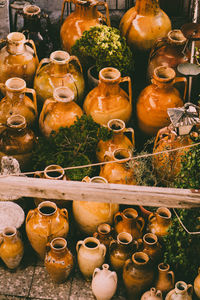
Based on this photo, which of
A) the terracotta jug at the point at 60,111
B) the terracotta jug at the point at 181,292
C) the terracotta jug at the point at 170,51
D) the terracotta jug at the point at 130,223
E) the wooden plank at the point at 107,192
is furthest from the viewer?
the terracotta jug at the point at 170,51

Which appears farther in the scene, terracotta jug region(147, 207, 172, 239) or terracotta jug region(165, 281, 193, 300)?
terracotta jug region(147, 207, 172, 239)

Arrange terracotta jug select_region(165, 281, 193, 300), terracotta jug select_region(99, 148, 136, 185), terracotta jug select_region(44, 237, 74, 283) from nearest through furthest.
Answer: terracotta jug select_region(165, 281, 193, 300), terracotta jug select_region(44, 237, 74, 283), terracotta jug select_region(99, 148, 136, 185)

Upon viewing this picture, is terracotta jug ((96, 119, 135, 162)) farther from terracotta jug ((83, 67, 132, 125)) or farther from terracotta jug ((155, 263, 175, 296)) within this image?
terracotta jug ((155, 263, 175, 296))

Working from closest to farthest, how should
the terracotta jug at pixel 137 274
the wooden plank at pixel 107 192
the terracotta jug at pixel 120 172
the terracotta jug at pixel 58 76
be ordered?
the wooden plank at pixel 107 192 < the terracotta jug at pixel 137 274 < the terracotta jug at pixel 120 172 < the terracotta jug at pixel 58 76

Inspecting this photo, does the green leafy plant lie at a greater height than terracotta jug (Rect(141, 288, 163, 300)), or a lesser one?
greater

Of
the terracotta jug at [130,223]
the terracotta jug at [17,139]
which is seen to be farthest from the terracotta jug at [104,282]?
the terracotta jug at [17,139]

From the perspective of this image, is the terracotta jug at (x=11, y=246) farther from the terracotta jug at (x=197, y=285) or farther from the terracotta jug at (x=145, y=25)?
the terracotta jug at (x=145, y=25)

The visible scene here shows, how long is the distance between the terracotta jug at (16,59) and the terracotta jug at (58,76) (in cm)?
18

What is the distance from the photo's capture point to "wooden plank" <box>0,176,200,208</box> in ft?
8.14

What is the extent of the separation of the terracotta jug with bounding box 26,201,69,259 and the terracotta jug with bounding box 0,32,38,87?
155cm

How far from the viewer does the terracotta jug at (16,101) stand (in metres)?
4.07

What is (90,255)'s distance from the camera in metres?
3.44

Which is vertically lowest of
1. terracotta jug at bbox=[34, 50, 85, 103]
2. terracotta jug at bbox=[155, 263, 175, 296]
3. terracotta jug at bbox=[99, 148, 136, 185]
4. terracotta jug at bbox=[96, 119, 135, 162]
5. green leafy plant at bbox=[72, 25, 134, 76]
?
terracotta jug at bbox=[155, 263, 175, 296]

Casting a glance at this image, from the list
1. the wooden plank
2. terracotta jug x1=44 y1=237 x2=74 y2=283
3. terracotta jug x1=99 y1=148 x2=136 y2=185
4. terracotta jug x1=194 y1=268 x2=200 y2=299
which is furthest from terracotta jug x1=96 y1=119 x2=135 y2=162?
the wooden plank
